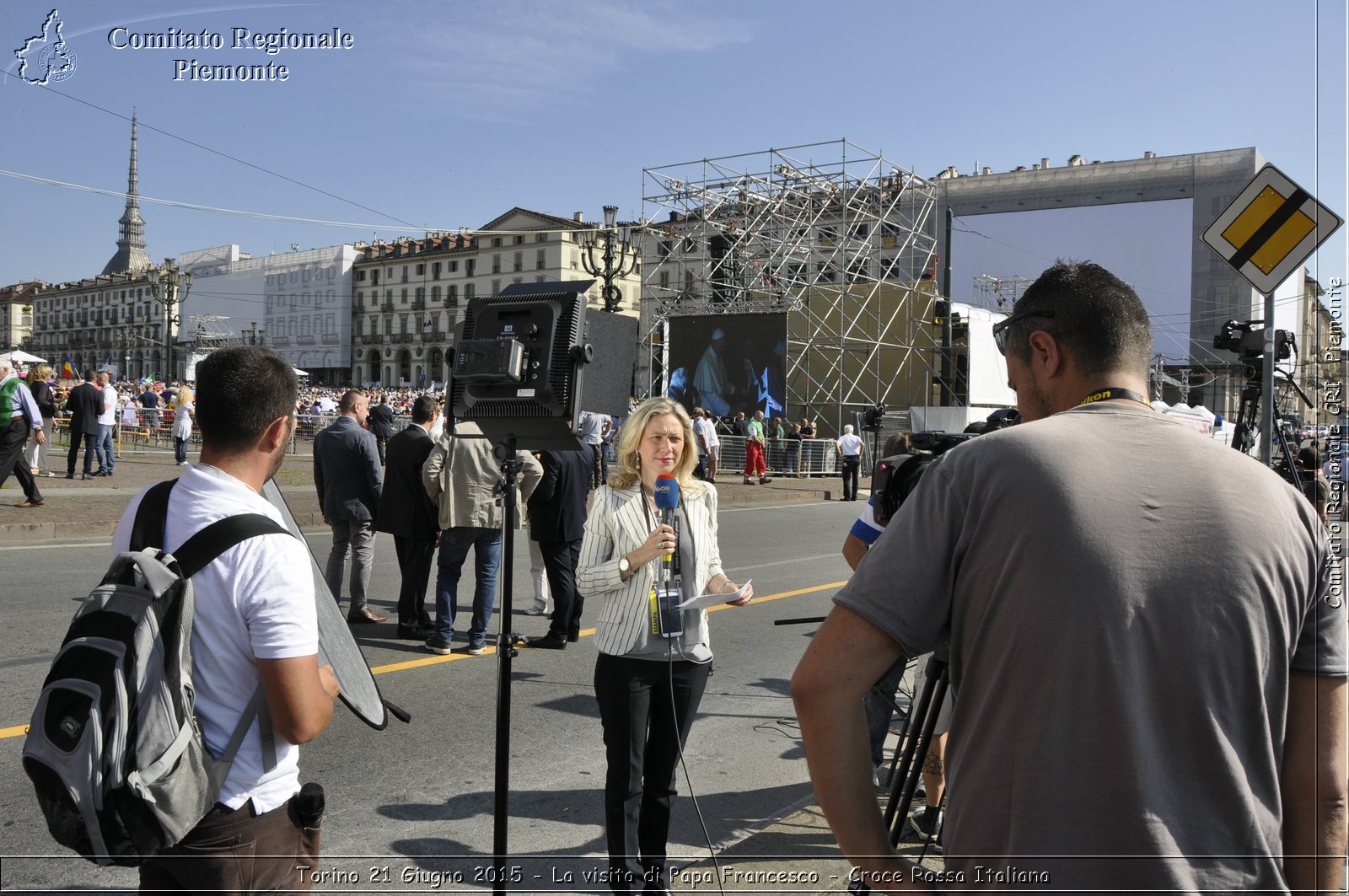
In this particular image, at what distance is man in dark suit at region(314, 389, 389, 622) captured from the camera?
26.0ft

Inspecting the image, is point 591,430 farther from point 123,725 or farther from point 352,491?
point 123,725

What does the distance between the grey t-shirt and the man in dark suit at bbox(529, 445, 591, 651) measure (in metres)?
6.19

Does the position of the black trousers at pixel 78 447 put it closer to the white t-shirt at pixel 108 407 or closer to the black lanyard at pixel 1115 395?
the white t-shirt at pixel 108 407

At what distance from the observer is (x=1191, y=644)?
1509 millimetres

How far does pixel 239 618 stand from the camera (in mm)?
2039

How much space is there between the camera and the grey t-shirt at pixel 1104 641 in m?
1.49

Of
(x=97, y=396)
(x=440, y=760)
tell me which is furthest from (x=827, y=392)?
(x=440, y=760)

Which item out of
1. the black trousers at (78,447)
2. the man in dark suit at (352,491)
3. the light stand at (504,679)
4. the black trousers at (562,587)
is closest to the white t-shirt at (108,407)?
the black trousers at (78,447)

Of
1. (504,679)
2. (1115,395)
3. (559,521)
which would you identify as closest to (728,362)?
(559,521)

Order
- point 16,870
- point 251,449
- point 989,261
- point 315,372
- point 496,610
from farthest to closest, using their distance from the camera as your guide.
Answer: point 315,372, point 989,261, point 496,610, point 16,870, point 251,449

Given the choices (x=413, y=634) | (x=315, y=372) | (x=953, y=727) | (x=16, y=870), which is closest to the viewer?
(x=953, y=727)

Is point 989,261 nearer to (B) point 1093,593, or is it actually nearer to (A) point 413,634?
(A) point 413,634

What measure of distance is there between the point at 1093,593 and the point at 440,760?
4.05m

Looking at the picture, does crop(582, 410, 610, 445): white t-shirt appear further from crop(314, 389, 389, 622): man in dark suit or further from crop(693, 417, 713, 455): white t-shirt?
crop(314, 389, 389, 622): man in dark suit
